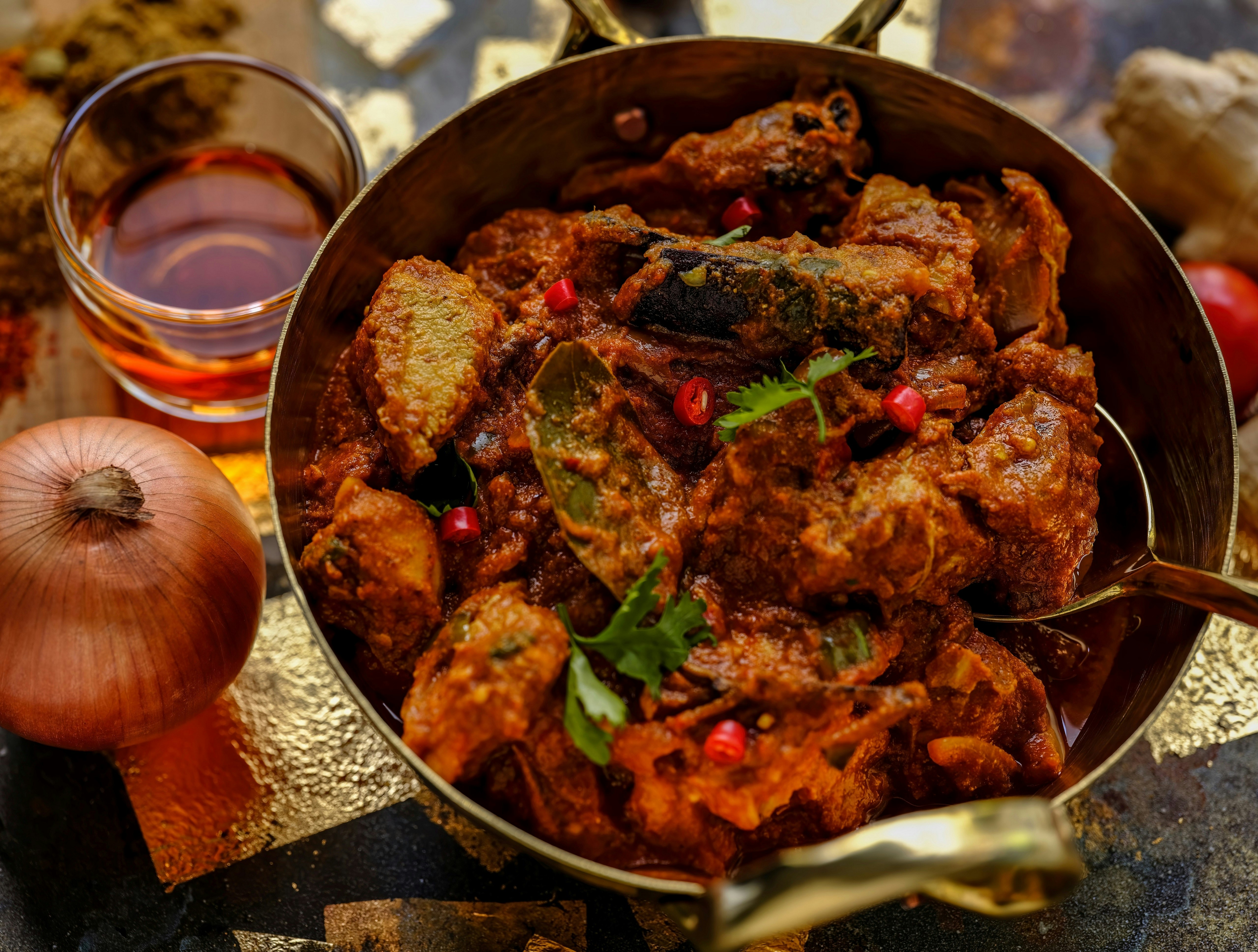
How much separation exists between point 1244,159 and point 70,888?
13.4ft

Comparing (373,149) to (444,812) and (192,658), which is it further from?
(444,812)

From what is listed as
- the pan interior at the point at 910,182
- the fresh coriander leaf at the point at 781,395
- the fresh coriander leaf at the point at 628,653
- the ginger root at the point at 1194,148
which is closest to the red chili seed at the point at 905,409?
the fresh coriander leaf at the point at 781,395

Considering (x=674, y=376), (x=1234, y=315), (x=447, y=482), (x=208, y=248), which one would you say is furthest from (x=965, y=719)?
(x=208, y=248)

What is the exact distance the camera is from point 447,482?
8.32ft

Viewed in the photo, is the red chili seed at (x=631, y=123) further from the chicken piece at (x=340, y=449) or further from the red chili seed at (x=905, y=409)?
the red chili seed at (x=905, y=409)

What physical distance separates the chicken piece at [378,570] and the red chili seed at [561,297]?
1.91 feet

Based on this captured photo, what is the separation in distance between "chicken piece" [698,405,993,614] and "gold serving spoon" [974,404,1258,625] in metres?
0.37

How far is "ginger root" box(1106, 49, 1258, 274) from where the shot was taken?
352 cm

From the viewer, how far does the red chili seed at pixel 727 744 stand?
6.99 feet

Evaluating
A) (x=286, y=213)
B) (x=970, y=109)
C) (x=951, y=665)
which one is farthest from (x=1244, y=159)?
(x=286, y=213)

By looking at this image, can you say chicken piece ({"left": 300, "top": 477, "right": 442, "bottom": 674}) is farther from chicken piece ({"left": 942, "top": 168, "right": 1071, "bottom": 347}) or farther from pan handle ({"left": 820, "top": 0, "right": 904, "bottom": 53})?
pan handle ({"left": 820, "top": 0, "right": 904, "bottom": 53})

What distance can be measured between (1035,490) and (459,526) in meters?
1.27

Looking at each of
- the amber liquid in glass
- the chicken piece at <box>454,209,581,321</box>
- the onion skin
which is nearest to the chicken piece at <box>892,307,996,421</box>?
the chicken piece at <box>454,209,581,321</box>

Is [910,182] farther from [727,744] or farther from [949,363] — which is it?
[727,744]
